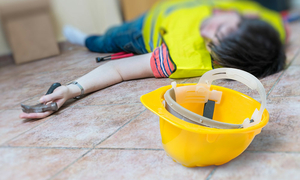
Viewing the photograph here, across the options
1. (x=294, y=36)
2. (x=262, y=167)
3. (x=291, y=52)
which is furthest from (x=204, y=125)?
(x=294, y=36)

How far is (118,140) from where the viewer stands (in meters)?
0.58

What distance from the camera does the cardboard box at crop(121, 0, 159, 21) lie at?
214cm

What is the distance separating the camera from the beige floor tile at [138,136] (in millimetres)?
547

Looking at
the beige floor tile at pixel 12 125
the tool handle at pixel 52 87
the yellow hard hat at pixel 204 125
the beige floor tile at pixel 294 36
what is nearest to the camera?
the yellow hard hat at pixel 204 125

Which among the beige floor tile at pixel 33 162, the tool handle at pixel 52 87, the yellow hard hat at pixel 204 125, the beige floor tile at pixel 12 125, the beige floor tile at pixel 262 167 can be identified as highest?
the yellow hard hat at pixel 204 125

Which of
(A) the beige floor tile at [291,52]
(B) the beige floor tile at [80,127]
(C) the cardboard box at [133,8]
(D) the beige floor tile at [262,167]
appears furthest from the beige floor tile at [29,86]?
(C) the cardboard box at [133,8]

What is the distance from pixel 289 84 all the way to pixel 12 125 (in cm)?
73

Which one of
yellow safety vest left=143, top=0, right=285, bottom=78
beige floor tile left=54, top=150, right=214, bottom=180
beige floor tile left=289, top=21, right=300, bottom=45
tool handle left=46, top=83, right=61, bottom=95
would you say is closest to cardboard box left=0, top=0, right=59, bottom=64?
yellow safety vest left=143, top=0, right=285, bottom=78

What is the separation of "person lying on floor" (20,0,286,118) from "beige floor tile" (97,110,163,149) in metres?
0.25

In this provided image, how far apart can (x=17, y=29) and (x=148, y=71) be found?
1106 mm

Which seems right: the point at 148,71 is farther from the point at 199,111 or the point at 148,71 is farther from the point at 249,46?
the point at 199,111

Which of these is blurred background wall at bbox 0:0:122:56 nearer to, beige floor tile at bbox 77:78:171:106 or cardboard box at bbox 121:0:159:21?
cardboard box at bbox 121:0:159:21

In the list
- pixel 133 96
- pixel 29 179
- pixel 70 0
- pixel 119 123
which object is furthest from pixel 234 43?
pixel 70 0

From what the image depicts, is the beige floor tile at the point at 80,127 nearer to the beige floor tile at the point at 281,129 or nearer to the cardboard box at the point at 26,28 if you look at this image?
the beige floor tile at the point at 281,129
